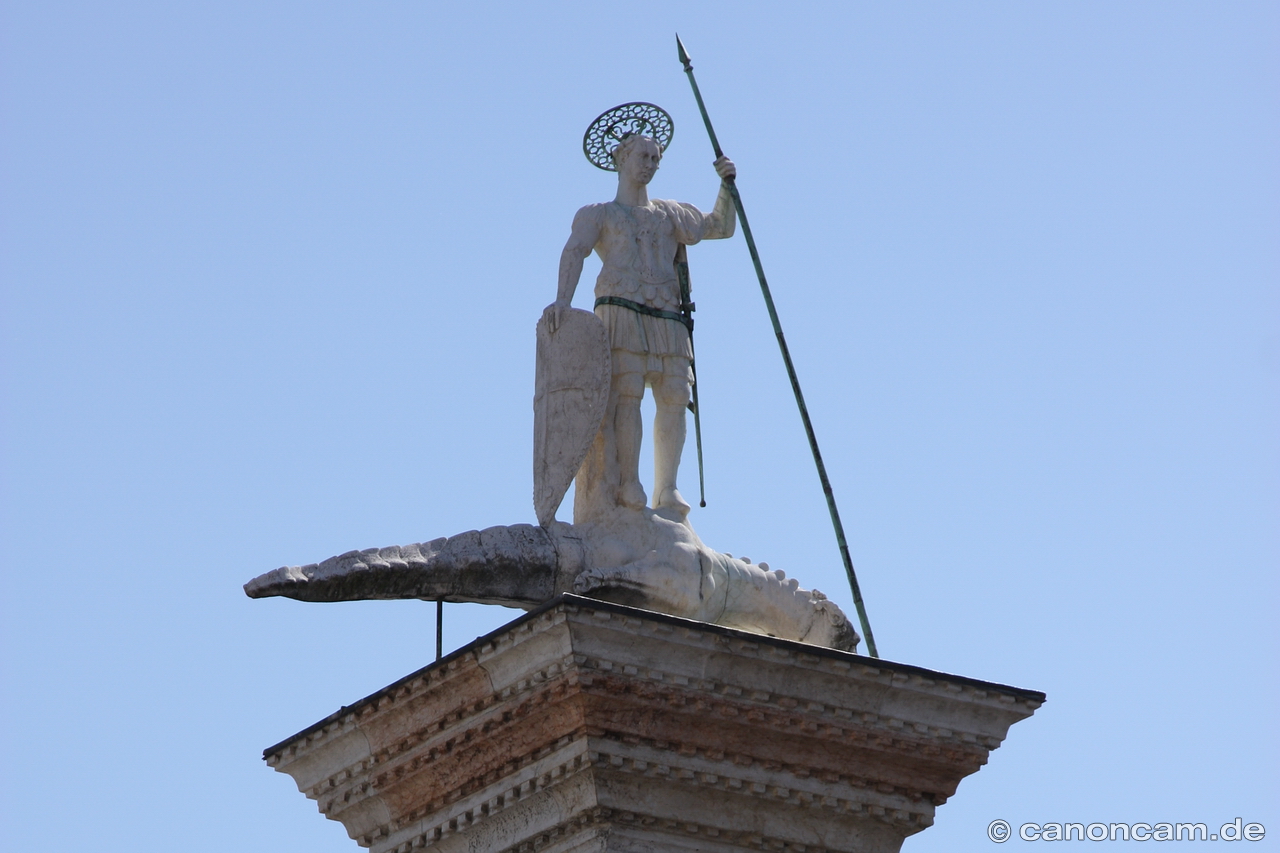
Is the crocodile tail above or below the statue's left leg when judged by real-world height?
below

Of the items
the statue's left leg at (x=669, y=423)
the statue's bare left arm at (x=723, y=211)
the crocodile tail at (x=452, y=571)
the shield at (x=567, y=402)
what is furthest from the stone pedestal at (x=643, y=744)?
the statue's bare left arm at (x=723, y=211)

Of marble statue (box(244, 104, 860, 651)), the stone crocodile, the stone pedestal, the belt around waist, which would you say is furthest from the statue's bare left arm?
the stone pedestal

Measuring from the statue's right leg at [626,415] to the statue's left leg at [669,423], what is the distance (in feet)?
0.60

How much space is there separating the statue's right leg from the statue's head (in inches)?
52.9

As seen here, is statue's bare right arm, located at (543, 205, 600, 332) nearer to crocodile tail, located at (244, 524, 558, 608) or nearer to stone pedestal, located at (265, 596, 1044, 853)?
crocodile tail, located at (244, 524, 558, 608)

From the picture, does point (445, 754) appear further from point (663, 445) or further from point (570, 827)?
point (663, 445)

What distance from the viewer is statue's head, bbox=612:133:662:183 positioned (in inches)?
770

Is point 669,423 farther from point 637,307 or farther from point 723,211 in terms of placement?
point 723,211

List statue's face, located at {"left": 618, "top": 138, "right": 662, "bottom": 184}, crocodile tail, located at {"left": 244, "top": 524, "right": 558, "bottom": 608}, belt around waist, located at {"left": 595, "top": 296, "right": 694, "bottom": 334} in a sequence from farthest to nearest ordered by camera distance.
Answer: statue's face, located at {"left": 618, "top": 138, "right": 662, "bottom": 184} < belt around waist, located at {"left": 595, "top": 296, "right": 694, "bottom": 334} < crocodile tail, located at {"left": 244, "top": 524, "right": 558, "bottom": 608}

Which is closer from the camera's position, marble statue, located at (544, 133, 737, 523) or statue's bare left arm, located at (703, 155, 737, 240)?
marble statue, located at (544, 133, 737, 523)

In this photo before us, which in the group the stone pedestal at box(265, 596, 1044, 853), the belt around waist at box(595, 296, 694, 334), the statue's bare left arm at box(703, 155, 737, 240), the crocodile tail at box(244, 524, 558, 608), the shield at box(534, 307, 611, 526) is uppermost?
the statue's bare left arm at box(703, 155, 737, 240)

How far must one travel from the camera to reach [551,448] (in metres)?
18.8

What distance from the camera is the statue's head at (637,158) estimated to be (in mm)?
19547

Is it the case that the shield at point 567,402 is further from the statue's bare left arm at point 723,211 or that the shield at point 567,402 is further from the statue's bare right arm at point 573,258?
the statue's bare left arm at point 723,211
